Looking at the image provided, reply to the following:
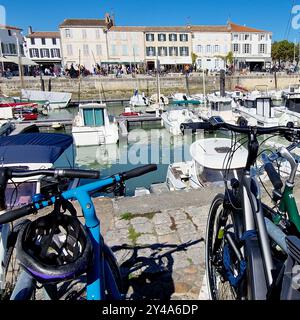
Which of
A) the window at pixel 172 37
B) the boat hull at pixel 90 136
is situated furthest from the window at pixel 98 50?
the boat hull at pixel 90 136

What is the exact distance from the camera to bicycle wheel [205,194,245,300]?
7.85 ft

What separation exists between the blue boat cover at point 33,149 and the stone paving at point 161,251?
4.00 meters

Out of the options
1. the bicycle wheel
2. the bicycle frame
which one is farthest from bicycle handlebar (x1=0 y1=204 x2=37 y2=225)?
the bicycle wheel

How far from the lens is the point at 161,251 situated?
346 centimetres

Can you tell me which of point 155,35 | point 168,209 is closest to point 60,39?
point 155,35

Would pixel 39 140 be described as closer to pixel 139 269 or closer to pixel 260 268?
pixel 139 269

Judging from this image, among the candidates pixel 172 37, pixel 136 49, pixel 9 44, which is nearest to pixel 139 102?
pixel 136 49

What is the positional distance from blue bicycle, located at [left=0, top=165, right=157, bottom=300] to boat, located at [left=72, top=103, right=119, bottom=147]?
17.7 metres

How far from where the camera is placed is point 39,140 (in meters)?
8.24

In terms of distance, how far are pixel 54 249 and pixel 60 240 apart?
0.20ft

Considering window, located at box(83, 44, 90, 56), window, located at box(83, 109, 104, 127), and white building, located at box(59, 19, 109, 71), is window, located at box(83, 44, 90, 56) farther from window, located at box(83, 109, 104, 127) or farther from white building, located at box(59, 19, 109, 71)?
window, located at box(83, 109, 104, 127)

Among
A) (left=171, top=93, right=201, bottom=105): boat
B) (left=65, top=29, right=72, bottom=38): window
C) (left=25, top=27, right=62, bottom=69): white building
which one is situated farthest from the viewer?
(left=25, top=27, right=62, bottom=69): white building

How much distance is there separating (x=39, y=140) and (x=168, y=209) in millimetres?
4916

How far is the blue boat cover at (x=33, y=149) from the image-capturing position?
773cm
